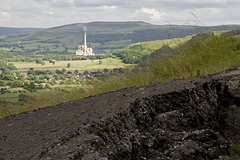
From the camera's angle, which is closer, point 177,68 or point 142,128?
point 142,128

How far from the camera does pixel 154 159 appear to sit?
3.16 meters

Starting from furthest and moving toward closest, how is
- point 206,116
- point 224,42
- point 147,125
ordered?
point 224,42
point 206,116
point 147,125

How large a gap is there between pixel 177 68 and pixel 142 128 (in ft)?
13.3

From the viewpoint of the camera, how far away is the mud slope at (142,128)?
9.57ft

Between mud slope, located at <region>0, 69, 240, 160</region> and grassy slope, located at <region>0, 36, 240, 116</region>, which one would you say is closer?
mud slope, located at <region>0, 69, 240, 160</region>

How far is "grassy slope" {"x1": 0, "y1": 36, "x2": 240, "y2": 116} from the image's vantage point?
23.5 feet

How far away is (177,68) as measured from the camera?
7418 mm

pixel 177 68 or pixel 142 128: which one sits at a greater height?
pixel 177 68

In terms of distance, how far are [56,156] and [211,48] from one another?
22.1ft

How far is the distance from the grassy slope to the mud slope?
2353mm

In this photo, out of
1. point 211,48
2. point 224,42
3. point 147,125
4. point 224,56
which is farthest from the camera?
point 224,42

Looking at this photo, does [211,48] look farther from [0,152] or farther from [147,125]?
[0,152]

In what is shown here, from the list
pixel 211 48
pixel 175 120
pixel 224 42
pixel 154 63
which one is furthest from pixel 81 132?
pixel 224 42

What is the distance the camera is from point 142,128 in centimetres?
362
